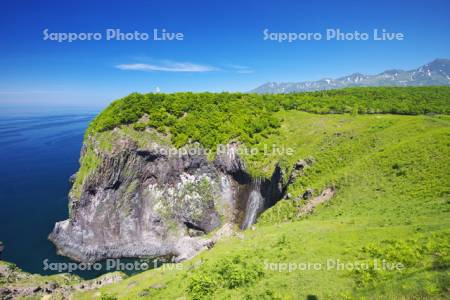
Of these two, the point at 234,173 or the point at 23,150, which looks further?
the point at 23,150

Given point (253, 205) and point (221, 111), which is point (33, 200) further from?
point (253, 205)

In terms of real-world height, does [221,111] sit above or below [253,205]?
above

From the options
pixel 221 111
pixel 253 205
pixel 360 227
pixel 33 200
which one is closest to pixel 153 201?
pixel 253 205

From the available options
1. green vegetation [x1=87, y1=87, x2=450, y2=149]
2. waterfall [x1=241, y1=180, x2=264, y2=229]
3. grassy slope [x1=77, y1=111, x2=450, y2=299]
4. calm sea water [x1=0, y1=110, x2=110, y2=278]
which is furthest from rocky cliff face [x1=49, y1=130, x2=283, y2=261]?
grassy slope [x1=77, y1=111, x2=450, y2=299]

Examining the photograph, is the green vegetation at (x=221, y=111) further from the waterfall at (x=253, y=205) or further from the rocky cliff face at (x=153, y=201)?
the waterfall at (x=253, y=205)

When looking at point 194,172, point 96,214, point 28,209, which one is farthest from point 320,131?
point 28,209

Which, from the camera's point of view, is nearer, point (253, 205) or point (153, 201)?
point (253, 205)

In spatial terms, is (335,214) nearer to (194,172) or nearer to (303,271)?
(303,271)

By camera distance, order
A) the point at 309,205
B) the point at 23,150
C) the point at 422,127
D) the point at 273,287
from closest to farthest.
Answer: the point at 273,287 → the point at 309,205 → the point at 422,127 → the point at 23,150

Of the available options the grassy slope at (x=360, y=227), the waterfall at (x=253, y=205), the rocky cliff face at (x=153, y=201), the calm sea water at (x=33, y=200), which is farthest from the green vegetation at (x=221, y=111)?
the calm sea water at (x=33, y=200)
